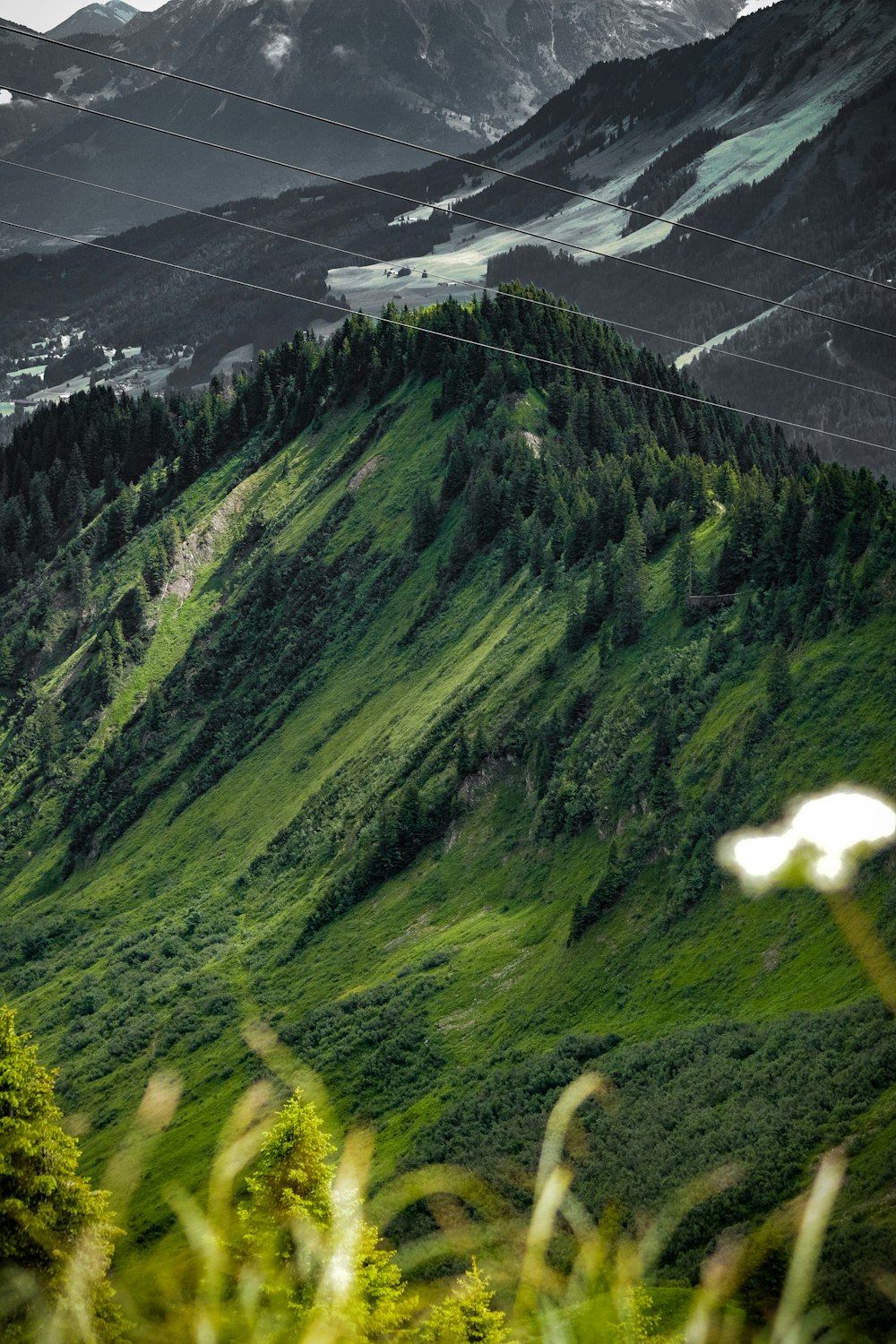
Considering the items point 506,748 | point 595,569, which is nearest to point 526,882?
point 506,748

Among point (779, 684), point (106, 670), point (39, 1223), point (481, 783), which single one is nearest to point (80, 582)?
point (106, 670)

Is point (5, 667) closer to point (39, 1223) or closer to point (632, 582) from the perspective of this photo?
point (632, 582)

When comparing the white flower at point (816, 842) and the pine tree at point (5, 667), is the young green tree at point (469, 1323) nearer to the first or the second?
the white flower at point (816, 842)

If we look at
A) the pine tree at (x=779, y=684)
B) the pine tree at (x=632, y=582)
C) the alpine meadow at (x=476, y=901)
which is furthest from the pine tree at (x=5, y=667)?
the pine tree at (x=779, y=684)

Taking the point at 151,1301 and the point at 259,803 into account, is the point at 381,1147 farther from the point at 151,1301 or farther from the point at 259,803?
the point at 259,803

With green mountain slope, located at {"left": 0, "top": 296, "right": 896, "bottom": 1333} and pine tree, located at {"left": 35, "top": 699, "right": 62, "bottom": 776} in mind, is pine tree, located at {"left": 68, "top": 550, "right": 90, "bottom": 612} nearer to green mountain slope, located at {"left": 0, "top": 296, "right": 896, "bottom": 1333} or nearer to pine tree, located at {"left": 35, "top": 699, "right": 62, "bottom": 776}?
green mountain slope, located at {"left": 0, "top": 296, "right": 896, "bottom": 1333}

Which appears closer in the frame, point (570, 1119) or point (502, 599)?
point (570, 1119)

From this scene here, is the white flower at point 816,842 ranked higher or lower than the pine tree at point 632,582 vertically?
lower
